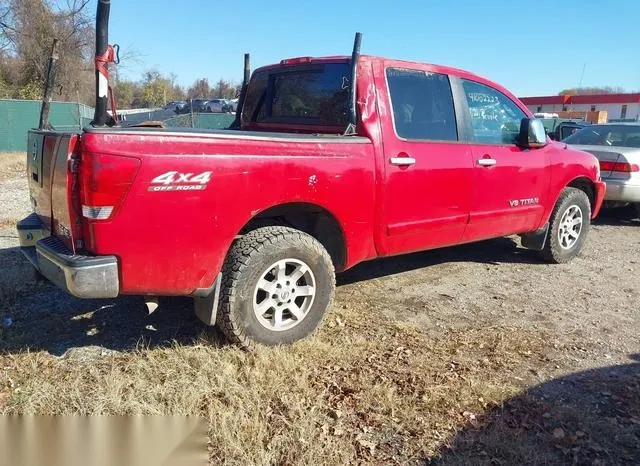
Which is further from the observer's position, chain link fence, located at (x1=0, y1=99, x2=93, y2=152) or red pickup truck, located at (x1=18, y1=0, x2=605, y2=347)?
chain link fence, located at (x1=0, y1=99, x2=93, y2=152)

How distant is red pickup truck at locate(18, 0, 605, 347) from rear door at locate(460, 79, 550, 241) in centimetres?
2

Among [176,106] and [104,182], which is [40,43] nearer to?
[176,106]

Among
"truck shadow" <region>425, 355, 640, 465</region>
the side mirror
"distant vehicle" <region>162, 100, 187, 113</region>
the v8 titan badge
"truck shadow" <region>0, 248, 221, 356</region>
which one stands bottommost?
"truck shadow" <region>425, 355, 640, 465</region>

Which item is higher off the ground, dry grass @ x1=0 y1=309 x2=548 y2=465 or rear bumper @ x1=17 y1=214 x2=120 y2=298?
rear bumper @ x1=17 y1=214 x2=120 y2=298

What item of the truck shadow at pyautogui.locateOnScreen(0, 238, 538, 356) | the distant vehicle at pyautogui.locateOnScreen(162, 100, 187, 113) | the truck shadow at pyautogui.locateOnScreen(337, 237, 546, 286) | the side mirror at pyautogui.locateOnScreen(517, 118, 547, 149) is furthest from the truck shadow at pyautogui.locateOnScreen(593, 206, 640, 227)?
the distant vehicle at pyautogui.locateOnScreen(162, 100, 187, 113)

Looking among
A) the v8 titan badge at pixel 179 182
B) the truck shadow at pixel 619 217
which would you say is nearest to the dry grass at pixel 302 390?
the v8 titan badge at pixel 179 182

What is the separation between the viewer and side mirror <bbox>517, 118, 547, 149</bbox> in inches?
197

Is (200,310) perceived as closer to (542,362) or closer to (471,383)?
(471,383)

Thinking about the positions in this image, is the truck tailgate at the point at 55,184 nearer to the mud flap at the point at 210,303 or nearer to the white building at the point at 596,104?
the mud flap at the point at 210,303

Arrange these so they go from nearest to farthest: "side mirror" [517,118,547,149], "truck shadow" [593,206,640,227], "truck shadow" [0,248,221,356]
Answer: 1. "truck shadow" [0,248,221,356]
2. "side mirror" [517,118,547,149]
3. "truck shadow" [593,206,640,227]

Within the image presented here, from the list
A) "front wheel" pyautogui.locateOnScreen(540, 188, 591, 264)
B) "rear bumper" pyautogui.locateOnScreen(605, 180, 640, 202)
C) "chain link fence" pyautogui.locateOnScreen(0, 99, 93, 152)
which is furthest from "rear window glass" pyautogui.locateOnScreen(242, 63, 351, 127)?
"chain link fence" pyautogui.locateOnScreen(0, 99, 93, 152)

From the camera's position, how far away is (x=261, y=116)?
5004mm

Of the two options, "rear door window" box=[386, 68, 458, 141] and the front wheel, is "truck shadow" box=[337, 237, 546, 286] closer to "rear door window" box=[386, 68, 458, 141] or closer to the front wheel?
the front wheel

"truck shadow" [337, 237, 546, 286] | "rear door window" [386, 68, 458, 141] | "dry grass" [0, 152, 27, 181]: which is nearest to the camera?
"rear door window" [386, 68, 458, 141]
